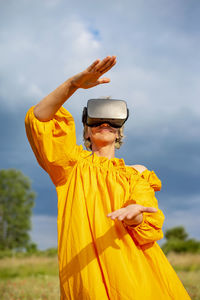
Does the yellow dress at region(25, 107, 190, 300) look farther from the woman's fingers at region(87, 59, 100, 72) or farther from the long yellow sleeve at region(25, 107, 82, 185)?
the woman's fingers at region(87, 59, 100, 72)

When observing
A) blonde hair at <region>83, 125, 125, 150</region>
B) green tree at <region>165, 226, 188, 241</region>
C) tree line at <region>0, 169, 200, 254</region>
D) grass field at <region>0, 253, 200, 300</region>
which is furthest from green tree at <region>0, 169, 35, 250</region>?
blonde hair at <region>83, 125, 125, 150</region>

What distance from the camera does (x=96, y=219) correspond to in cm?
183

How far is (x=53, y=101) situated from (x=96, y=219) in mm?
719

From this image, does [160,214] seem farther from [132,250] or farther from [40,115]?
[40,115]

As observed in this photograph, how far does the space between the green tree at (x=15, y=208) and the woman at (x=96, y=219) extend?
16.3m

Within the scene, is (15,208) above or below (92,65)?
above

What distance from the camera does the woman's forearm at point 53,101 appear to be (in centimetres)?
179

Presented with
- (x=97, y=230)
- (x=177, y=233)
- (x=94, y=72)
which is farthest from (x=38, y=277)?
(x=177, y=233)

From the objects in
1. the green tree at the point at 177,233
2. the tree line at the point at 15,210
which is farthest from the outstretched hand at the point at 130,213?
the green tree at the point at 177,233

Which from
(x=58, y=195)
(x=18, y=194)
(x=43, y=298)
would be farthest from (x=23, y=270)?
(x=18, y=194)

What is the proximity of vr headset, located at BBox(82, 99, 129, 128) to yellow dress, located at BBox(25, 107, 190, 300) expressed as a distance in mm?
227

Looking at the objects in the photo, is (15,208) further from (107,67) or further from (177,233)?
(107,67)

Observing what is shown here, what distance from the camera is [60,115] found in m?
1.95

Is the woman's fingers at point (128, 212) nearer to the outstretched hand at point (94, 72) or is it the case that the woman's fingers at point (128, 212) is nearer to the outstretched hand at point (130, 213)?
the outstretched hand at point (130, 213)
